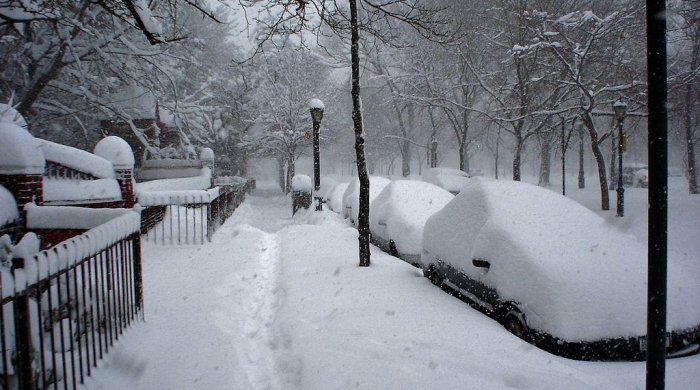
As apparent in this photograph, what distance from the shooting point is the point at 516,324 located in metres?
4.52

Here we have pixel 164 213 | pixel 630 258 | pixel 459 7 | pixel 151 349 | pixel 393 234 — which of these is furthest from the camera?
pixel 459 7

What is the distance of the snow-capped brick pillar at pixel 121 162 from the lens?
8.93m

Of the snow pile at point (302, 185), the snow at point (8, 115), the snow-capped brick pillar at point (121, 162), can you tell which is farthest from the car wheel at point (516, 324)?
the snow pile at point (302, 185)

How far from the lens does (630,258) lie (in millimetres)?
4750

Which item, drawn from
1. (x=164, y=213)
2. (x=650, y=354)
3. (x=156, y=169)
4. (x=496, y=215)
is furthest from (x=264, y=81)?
(x=650, y=354)

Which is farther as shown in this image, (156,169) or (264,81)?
(264,81)

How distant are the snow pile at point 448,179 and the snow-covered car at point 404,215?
9150 millimetres

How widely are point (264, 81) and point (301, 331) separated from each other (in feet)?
Result: 106

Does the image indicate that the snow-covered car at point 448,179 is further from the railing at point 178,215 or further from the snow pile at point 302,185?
the railing at point 178,215

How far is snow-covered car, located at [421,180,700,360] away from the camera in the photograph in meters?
4.00

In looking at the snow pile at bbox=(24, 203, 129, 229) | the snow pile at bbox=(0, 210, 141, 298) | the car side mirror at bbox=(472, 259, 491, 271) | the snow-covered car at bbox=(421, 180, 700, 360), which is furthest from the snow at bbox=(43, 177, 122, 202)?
the car side mirror at bbox=(472, 259, 491, 271)

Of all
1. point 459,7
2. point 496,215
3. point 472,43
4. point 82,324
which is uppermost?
point 459,7

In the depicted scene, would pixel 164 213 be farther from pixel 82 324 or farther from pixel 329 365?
Result: pixel 329 365

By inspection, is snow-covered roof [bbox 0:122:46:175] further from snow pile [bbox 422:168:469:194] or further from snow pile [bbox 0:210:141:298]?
snow pile [bbox 422:168:469:194]
